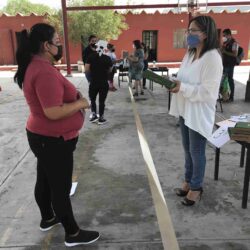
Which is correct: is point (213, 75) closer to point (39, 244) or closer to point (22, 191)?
point (39, 244)

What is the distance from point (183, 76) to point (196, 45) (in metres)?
0.31

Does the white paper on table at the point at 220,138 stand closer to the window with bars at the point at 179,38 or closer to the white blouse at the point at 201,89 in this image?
the white blouse at the point at 201,89

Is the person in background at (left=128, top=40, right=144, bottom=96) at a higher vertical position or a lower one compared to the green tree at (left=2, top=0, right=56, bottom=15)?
lower

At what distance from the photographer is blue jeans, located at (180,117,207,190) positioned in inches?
116

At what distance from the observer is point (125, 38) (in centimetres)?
1962

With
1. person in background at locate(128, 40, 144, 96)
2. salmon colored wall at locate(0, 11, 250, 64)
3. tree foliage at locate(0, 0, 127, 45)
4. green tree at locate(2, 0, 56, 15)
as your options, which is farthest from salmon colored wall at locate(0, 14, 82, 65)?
green tree at locate(2, 0, 56, 15)

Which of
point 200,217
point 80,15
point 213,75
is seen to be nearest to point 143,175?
point 200,217

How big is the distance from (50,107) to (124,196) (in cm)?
176

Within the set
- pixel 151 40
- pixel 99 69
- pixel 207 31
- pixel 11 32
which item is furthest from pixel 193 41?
pixel 11 32

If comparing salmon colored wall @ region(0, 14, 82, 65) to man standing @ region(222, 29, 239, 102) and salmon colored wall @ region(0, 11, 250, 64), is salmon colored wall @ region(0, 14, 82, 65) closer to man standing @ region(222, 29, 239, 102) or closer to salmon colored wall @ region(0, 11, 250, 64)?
salmon colored wall @ region(0, 11, 250, 64)

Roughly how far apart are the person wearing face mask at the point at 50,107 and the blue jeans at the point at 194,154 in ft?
3.80

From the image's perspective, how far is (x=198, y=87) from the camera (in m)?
2.73

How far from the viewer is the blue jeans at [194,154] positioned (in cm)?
295

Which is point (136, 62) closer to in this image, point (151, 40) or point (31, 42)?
point (31, 42)
